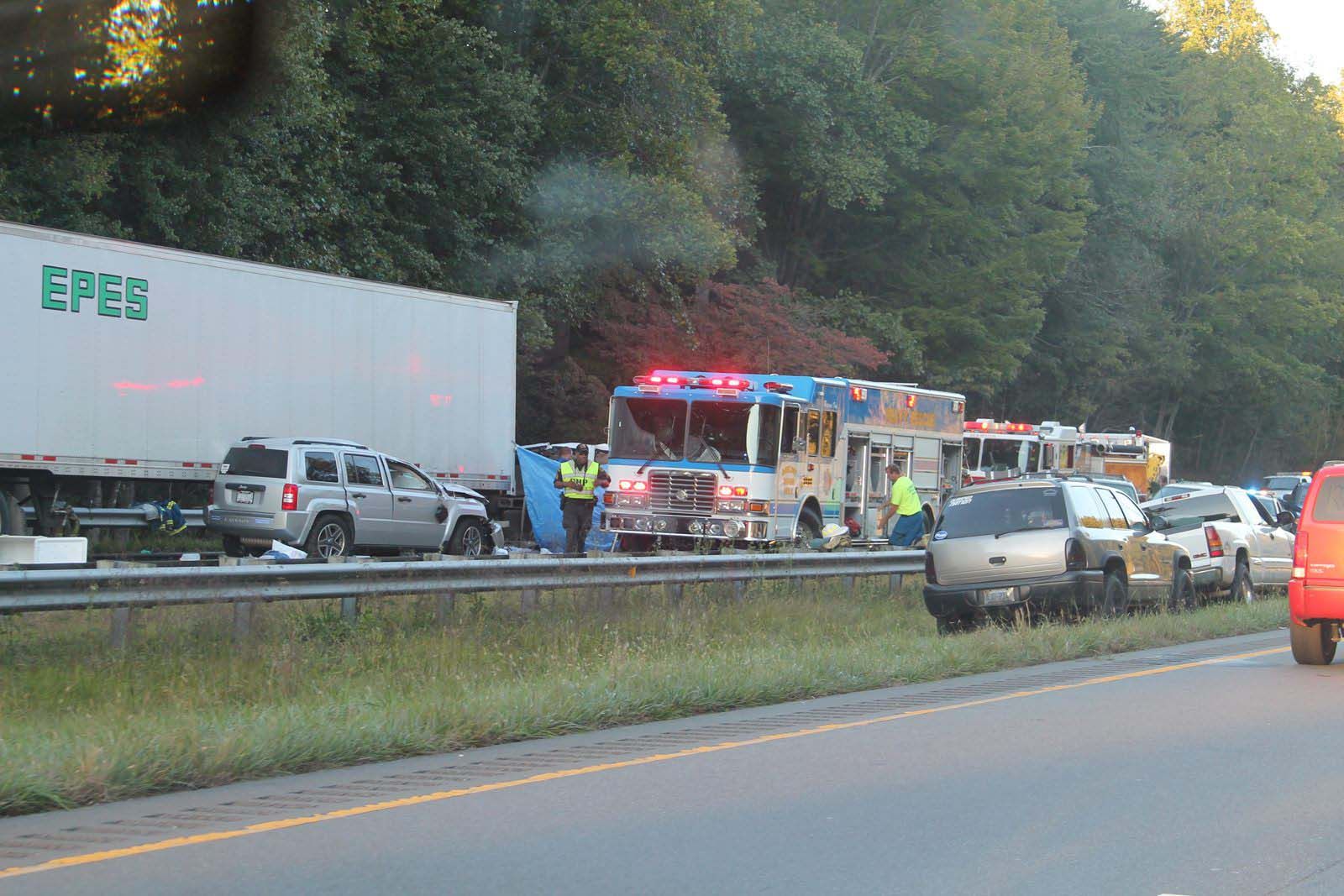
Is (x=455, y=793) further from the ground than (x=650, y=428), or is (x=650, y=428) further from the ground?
(x=650, y=428)

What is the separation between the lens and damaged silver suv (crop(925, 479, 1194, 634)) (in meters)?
16.7

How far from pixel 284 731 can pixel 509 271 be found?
2593 cm

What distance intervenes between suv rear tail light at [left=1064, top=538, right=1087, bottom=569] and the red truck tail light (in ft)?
9.28

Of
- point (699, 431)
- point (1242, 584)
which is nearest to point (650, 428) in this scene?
point (699, 431)

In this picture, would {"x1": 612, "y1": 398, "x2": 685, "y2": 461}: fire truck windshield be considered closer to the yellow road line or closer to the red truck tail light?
the red truck tail light

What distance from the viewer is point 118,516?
22203mm

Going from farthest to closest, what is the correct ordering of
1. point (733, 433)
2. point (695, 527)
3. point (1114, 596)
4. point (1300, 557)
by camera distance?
point (733, 433)
point (695, 527)
point (1114, 596)
point (1300, 557)

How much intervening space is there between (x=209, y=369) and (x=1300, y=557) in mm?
15354

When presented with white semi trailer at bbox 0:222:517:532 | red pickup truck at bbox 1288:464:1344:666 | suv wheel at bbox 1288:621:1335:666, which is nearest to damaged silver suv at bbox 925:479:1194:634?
suv wheel at bbox 1288:621:1335:666

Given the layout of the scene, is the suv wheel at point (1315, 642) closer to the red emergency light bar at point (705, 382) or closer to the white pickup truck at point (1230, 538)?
the white pickup truck at point (1230, 538)

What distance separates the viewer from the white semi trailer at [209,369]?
20.7 metres

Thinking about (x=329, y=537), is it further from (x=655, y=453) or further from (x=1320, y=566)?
(x=1320, y=566)

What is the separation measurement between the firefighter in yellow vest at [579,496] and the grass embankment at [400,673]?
5620 millimetres

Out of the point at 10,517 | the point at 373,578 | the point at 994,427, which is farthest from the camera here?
the point at 994,427
